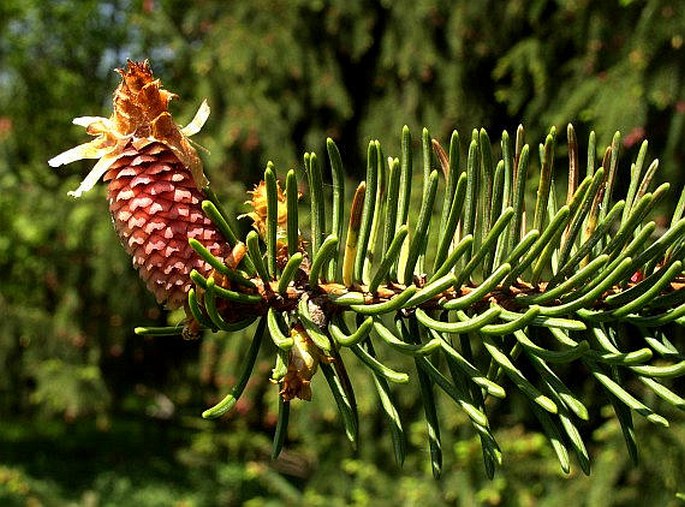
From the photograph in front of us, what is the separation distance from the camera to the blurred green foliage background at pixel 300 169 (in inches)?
82.5

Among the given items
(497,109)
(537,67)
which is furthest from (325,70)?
(537,67)

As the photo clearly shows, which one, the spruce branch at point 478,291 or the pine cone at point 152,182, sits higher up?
the pine cone at point 152,182

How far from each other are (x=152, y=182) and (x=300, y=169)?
2.40 metres

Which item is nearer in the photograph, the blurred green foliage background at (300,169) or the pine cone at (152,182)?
the pine cone at (152,182)

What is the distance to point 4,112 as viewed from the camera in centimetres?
499

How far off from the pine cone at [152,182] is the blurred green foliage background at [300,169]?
177cm

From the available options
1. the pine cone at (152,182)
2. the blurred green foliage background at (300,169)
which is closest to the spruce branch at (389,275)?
the pine cone at (152,182)

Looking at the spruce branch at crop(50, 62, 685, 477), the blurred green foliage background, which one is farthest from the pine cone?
the blurred green foliage background

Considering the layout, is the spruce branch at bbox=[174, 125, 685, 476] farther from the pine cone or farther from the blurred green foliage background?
the blurred green foliage background

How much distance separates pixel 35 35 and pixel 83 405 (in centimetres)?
331

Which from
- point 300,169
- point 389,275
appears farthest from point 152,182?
point 300,169

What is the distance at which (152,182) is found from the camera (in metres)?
0.29

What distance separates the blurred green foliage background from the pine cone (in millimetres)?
1767

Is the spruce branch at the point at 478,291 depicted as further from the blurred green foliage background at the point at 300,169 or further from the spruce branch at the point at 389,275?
the blurred green foliage background at the point at 300,169
